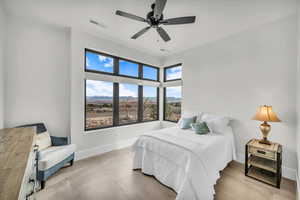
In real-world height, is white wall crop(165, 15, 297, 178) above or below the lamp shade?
above

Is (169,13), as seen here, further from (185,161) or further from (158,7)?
(185,161)

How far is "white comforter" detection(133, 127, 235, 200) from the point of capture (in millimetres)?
1587

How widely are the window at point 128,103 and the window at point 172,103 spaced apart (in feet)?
4.18

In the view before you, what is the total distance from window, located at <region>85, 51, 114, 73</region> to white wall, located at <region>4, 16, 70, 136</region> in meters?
0.44

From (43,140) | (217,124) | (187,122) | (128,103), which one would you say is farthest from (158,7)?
(43,140)

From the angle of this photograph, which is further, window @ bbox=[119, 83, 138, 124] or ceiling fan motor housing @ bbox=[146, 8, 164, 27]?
window @ bbox=[119, 83, 138, 124]

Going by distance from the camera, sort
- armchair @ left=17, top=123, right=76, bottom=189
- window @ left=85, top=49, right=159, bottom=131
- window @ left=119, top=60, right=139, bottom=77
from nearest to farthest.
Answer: armchair @ left=17, top=123, right=76, bottom=189 < window @ left=85, top=49, right=159, bottom=131 < window @ left=119, top=60, right=139, bottom=77

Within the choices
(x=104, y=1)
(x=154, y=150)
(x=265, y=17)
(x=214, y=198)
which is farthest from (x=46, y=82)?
(x=265, y=17)

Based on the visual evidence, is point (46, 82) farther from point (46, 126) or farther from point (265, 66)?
point (265, 66)

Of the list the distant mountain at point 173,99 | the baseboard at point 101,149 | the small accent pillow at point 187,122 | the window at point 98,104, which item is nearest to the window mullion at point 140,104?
the baseboard at point 101,149

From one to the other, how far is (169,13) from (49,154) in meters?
3.28

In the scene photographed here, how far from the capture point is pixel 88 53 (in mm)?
3076

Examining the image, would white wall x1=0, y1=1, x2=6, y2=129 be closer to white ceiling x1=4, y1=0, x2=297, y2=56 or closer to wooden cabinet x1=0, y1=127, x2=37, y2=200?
white ceiling x1=4, y1=0, x2=297, y2=56

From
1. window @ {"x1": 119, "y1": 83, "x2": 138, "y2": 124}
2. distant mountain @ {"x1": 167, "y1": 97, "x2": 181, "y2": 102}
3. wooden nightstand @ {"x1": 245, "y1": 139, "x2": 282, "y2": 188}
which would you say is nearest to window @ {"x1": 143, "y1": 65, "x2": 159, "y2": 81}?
window @ {"x1": 119, "y1": 83, "x2": 138, "y2": 124}
